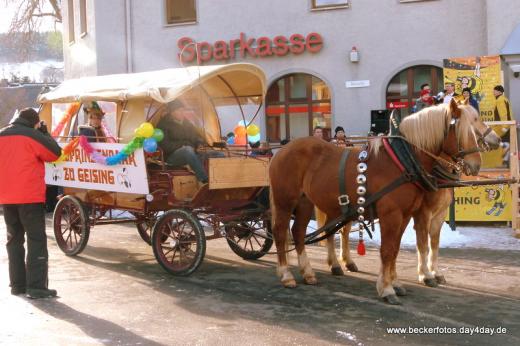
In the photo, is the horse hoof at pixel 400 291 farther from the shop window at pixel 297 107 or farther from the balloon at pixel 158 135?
the shop window at pixel 297 107

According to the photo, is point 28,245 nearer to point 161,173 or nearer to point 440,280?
point 161,173

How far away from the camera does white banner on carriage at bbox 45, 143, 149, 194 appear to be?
24.4 feet

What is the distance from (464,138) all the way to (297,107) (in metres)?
10.2

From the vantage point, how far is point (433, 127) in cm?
595

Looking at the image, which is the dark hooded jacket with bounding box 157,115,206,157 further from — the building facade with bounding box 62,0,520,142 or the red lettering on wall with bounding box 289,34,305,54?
the red lettering on wall with bounding box 289,34,305,54

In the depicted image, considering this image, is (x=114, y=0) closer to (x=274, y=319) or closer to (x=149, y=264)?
(x=149, y=264)

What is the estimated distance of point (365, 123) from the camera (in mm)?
15055

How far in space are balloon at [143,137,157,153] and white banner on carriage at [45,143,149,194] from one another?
8 cm

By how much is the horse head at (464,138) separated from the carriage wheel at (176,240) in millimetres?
2881

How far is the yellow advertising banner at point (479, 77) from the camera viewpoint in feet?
36.3

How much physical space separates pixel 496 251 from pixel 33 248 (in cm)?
594

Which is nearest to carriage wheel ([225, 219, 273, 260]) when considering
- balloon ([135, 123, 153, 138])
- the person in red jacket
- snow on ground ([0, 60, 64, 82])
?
balloon ([135, 123, 153, 138])

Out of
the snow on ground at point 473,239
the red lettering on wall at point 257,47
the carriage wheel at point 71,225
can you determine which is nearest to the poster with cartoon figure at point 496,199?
the snow on ground at point 473,239

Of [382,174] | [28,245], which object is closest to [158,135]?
[28,245]
